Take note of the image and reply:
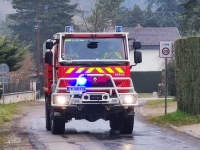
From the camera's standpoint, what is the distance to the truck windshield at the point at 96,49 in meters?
18.3

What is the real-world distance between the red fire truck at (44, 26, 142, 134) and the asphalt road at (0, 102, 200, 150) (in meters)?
0.63

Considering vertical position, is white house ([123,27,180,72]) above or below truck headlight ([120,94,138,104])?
above

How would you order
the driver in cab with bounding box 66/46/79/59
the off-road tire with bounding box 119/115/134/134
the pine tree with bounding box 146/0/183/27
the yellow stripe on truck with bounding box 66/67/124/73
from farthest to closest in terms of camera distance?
the pine tree with bounding box 146/0/183/27 → the off-road tire with bounding box 119/115/134/134 → the driver in cab with bounding box 66/46/79/59 → the yellow stripe on truck with bounding box 66/67/124/73

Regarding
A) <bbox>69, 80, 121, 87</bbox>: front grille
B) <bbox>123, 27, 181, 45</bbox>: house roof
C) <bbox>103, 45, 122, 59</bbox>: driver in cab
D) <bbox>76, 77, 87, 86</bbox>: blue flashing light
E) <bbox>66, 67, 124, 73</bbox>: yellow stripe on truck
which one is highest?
<bbox>123, 27, 181, 45</bbox>: house roof

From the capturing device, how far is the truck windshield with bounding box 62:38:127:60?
18328 mm

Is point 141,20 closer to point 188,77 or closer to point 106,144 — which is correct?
point 188,77

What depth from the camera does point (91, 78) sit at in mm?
17844

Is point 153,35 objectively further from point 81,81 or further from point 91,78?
point 81,81

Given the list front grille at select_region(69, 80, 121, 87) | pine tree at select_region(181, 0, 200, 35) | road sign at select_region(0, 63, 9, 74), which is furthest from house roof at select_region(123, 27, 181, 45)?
front grille at select_region(69, 80, 121, 87)

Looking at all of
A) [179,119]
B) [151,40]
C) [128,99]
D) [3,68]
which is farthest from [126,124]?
[151,40]

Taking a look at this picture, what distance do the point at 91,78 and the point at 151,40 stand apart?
55452 millimetres

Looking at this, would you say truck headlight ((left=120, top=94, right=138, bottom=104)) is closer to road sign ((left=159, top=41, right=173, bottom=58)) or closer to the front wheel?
the front wheel

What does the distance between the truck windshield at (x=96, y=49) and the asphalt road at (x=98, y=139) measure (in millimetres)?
2263

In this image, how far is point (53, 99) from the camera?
58.3 feet
